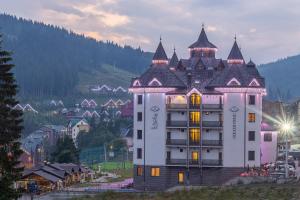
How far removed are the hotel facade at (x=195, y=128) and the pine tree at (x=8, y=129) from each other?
114ft

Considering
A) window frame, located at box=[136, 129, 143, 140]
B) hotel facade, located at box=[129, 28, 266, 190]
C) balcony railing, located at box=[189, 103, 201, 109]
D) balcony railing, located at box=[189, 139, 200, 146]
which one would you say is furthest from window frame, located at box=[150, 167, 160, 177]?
balcony railing, located at box=[189, 103, 201, 109]

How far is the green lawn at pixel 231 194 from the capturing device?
54625 mm

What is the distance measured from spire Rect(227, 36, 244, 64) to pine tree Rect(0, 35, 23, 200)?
41394mm

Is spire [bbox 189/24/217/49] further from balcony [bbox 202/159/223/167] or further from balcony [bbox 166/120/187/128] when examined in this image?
balcony [bbox 202/159/223/167]

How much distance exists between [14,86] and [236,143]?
39.2 m

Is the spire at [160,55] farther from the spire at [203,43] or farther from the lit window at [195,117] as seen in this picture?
the lit window at [195,117]

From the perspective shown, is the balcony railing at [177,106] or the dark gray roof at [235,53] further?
the dark gray roof at [235,53]

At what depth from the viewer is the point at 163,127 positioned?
280 ft

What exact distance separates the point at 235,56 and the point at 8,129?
43234 millimetres

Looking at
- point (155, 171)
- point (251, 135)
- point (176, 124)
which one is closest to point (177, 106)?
point (176, 124)

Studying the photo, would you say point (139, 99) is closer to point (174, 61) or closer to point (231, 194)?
point (174, 61)

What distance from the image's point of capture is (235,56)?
88125mm

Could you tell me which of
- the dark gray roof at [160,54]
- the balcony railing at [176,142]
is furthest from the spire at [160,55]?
the balcony railing at [176,142]

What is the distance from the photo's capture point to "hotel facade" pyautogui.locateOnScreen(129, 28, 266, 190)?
83812 millimetres
